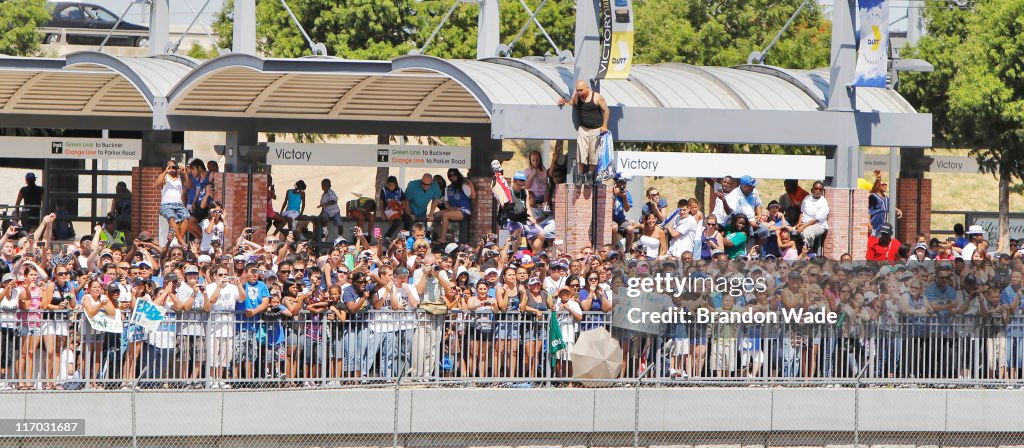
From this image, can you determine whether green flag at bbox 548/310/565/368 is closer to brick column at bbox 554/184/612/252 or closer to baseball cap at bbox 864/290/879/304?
baseball cap at bbox 864/290/879/304

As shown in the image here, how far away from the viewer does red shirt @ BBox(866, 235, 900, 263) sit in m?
A: 20.8

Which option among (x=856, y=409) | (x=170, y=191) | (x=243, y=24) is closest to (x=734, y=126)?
(x=856, y=409)

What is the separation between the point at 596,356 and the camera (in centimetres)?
1558

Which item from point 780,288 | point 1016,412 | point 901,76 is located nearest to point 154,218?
point 780,288

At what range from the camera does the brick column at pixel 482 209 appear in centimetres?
2694

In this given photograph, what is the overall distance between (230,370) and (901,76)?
2768cm

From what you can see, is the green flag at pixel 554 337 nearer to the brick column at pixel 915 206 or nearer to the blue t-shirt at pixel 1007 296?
the blue t-shirt at pixel 1007 296

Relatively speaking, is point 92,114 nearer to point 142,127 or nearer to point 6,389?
point 142,127

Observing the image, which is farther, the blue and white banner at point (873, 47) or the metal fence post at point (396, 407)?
the blue and white banner at point (873, 47)

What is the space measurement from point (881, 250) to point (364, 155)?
28.1ft

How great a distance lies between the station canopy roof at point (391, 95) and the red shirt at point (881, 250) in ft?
5.22

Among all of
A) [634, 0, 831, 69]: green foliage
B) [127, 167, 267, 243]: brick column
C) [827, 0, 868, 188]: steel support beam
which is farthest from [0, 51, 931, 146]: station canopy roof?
[634, 0, 831, 69]: green foliage

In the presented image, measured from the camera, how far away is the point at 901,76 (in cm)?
3941

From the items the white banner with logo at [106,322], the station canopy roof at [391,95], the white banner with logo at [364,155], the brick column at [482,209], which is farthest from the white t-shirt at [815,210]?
the white banner with logo at [106,322]
